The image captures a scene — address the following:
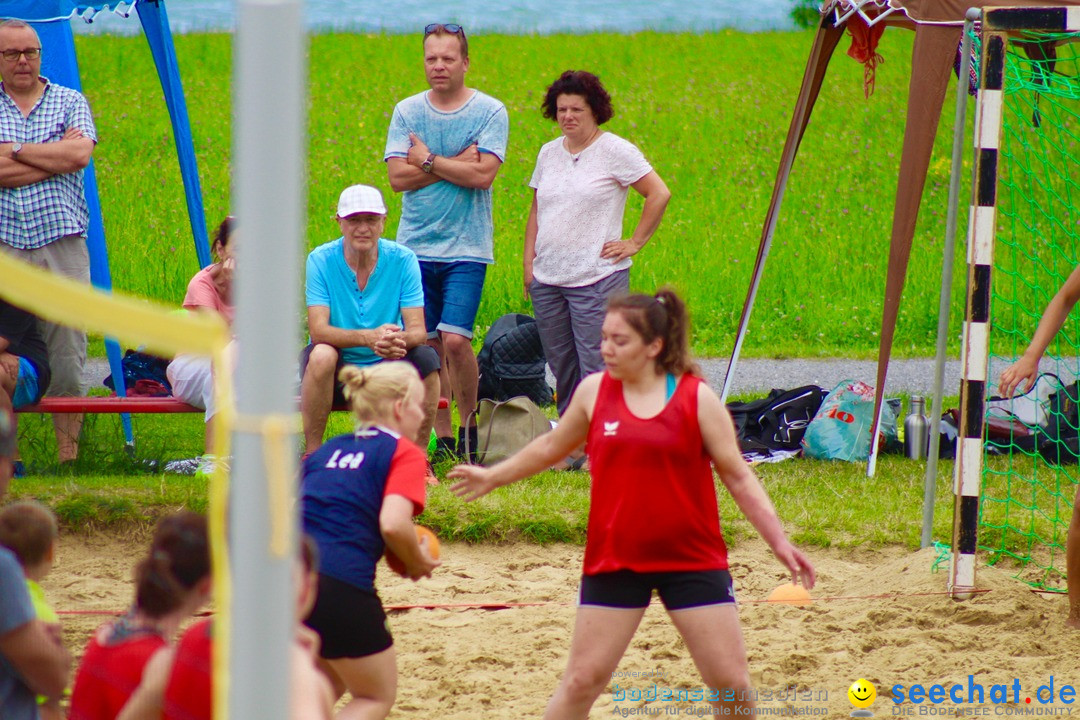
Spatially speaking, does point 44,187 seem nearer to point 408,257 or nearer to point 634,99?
point 408,257

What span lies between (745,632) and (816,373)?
5.29m

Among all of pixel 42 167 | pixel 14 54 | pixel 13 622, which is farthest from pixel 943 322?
pixel 14 54

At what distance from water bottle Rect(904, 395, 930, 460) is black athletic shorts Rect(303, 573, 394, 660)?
4862mm

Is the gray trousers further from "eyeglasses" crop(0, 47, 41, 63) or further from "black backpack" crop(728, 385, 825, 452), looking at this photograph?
"eyeglasses" crop(0, 47, 41, 63)

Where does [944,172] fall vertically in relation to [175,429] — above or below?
above

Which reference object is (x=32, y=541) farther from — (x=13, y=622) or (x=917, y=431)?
(x=917, y=431)

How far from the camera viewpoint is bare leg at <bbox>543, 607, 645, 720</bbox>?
3.44 meters

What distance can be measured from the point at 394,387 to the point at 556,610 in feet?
6.94

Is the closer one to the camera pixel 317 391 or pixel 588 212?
pixel 317 391

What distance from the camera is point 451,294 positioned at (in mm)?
6957

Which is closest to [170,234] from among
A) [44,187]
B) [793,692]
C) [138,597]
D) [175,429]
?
[175,429]

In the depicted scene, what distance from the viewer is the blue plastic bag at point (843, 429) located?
24.1ft

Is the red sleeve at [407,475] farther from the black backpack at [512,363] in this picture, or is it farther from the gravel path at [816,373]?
the gravel path at [816,373]

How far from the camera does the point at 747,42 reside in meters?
23.2
